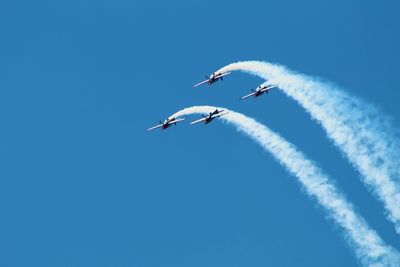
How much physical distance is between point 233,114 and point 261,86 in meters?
4.91

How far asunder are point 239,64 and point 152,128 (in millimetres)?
16100

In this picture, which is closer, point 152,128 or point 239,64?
point 239,64

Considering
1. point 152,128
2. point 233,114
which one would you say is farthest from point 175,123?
point 233,114

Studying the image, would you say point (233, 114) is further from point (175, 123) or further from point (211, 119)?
point (175, 123)

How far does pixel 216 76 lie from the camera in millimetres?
107312

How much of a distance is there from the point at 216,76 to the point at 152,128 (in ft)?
37.6

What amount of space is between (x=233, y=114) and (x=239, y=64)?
6009mm

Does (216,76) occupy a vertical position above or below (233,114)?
above

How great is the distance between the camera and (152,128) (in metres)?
112

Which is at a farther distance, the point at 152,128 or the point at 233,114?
the point at 152,128

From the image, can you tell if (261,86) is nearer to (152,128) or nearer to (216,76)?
(216,76)

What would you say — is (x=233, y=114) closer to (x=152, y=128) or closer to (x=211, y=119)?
(x=211, y=119)

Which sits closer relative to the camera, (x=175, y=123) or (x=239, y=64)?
(x=239, y=64)

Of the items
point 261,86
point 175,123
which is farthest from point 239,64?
point 175,123
